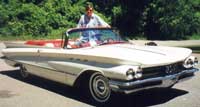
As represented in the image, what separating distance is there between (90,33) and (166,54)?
185 cm

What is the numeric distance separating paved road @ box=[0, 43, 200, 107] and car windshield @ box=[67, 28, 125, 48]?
3.41ft

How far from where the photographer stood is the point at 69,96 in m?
7.95

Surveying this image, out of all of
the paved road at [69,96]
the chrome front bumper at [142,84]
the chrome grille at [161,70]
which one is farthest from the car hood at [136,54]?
the paved road at [69,96]

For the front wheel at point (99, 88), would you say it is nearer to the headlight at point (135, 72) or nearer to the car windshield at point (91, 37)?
the headlight at point (135, 72)

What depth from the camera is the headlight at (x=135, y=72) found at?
6316mm

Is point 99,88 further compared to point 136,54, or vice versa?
point 99,88

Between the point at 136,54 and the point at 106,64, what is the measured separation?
0.54m

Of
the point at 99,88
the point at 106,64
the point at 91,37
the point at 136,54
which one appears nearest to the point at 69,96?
the point at 99,88

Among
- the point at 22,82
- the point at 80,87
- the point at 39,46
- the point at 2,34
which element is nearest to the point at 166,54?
the point at 80,87

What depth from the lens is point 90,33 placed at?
26.9ft

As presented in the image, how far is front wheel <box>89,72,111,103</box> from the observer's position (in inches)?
272

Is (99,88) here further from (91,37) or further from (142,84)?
(91,37)

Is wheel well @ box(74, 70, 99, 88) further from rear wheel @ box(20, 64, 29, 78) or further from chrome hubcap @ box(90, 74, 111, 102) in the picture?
rear wheel @ box(20, 64, 29, 78)

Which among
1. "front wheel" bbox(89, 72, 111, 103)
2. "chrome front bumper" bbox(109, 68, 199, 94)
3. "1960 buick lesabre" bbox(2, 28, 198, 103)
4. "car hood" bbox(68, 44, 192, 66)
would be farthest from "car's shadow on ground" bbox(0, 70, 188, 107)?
"car hood" bbox(68, 44, 192, 66)
